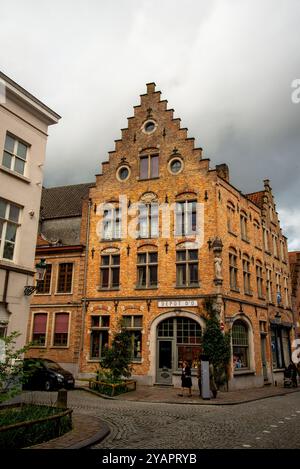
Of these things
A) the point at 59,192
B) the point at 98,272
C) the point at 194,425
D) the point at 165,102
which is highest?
the point at 165,102

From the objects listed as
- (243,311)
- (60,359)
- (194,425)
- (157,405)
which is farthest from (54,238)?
(194,425)

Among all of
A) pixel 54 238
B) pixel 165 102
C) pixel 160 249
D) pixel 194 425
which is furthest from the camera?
pixel 54 238

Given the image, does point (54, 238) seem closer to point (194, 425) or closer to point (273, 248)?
point (273, 248)

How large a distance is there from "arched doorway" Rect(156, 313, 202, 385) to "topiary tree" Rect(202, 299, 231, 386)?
1199mm

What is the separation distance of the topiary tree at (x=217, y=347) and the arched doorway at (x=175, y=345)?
1199mm

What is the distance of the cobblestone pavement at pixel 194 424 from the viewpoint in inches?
341

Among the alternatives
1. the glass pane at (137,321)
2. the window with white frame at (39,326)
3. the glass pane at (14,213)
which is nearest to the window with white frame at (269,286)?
the glass pane at (137,321)

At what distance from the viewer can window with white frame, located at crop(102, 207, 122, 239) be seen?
82.2ft

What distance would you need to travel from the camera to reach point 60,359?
24188mm

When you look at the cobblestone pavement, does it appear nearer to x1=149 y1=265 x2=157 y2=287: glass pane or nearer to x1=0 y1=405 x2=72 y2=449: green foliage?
x1=0 y1=405 x2=72 y2=449: green foliage

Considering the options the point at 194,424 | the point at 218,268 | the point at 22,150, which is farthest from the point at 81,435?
the point at 218,268

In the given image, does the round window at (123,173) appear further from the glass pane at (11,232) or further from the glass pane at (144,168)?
the glass pane at (11,232)

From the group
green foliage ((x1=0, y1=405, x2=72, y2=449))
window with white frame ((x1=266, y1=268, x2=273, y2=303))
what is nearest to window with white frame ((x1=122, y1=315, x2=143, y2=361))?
window with white frame ((x1=266, y1=268, x2=273, y2=303))
